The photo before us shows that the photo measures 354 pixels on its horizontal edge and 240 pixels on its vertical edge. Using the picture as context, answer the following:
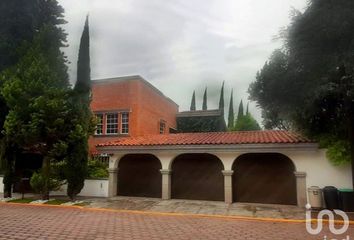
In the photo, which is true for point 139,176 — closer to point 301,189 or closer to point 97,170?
point 97,170

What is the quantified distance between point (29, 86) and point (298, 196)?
1424cm

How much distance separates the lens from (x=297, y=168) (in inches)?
554

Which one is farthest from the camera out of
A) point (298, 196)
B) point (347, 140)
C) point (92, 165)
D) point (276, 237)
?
point (92, 165)

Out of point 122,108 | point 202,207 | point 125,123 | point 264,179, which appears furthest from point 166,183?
point 122,108

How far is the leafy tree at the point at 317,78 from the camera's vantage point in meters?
12.1

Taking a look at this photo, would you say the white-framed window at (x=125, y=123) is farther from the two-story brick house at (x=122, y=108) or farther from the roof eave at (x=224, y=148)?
the roof eave at (x=224, y=148)

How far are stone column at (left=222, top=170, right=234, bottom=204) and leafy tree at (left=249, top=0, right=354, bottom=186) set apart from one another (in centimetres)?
373

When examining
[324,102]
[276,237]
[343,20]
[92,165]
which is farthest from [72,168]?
[343,20]

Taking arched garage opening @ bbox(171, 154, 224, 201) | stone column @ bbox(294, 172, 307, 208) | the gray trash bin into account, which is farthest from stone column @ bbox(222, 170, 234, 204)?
the gray trash bin

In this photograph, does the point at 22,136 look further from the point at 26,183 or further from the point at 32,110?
the point at 26,183

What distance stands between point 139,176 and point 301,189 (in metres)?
8.73

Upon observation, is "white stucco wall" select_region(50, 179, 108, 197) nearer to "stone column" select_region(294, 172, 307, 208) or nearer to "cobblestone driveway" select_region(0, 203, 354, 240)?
"cobblestone driveway" select_region(0, 203, 354, 240)

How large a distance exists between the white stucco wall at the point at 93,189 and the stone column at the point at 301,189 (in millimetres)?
10254

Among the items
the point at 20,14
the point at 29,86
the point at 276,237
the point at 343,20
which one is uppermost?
the point at 20,14
